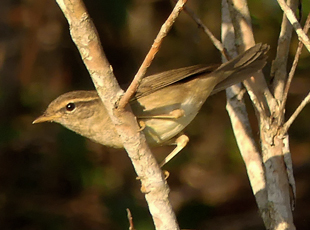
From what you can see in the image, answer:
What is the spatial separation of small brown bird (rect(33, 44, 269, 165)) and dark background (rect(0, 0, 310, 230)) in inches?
46.9

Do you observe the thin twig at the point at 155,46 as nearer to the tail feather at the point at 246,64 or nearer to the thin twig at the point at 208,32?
the thin twig at the point at 208,32

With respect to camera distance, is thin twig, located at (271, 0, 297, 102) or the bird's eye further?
the bird's eye

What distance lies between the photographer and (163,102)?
140 inches

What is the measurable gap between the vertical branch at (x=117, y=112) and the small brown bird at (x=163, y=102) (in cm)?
62

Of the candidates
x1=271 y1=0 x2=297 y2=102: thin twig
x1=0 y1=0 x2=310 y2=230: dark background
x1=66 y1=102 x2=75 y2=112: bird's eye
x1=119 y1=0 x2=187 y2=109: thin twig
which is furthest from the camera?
x1=0 y1=0 x2=310 y2=230: dark background

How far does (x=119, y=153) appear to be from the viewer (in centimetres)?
551

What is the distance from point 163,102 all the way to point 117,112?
948 mm

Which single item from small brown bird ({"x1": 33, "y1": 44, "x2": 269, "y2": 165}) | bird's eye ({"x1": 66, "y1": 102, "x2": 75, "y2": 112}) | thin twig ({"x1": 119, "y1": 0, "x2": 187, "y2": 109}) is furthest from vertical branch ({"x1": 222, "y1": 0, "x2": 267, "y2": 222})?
thin twig ({"x1": 119, "y1": 0, "x2": 187, "y2": 109})

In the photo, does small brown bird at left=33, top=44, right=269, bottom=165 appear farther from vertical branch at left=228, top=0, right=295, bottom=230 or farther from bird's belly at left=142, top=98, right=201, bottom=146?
vertical branch at left=228, top=0, right=295, bottom=230

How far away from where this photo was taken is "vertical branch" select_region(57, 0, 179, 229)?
8.25 ft

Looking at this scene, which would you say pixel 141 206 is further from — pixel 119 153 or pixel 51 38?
pixel 51 38

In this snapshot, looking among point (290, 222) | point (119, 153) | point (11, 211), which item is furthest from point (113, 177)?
point (290, 222)

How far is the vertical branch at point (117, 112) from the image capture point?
2.51m

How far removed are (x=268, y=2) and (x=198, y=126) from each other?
1468mm
